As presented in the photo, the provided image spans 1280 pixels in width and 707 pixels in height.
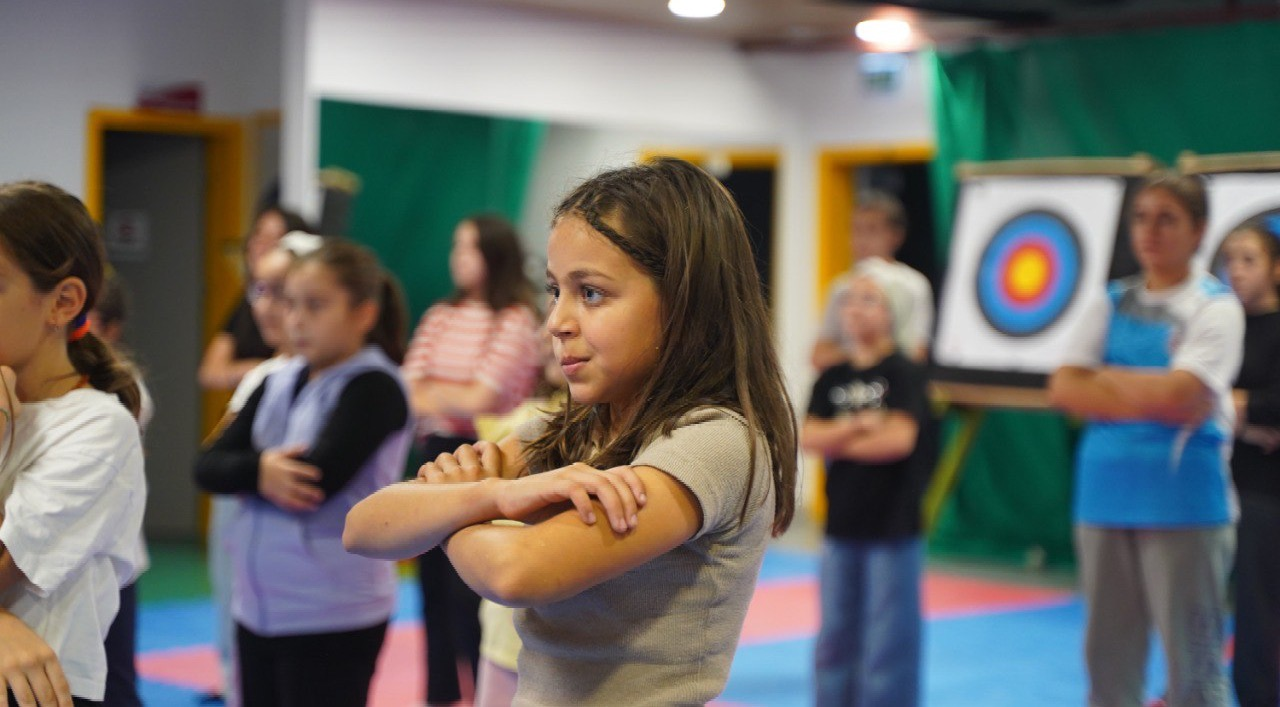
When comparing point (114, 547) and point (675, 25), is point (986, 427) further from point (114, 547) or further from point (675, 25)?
point (114, 547)

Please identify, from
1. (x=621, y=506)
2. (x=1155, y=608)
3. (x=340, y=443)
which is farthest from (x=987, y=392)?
(x=621, y=506)

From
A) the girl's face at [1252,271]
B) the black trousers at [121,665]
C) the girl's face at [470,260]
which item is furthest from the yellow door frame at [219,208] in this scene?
the girl's face at [1252,271]

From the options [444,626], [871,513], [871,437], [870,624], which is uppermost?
[871,437]

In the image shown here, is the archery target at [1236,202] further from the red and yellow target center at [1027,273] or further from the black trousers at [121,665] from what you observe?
the black trousers at [121,665]

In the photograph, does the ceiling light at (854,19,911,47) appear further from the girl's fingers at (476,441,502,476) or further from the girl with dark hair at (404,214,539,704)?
the girl's fingers at (476,441,502,476)

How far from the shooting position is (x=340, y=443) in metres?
3.10

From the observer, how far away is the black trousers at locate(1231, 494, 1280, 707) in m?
3.76

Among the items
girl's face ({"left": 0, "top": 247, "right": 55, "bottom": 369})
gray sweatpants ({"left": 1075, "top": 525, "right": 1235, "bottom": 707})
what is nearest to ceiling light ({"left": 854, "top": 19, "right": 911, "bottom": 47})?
gray sweatpants ({"left": 1075, "top": 525, "right": 1235, "bottom": 707})

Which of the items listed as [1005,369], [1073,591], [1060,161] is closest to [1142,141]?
[1060,161]

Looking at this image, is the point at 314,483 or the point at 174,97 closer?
the point at 314,483

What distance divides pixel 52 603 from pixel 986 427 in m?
7.06

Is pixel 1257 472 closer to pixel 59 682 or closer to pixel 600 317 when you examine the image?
pixel 600 317

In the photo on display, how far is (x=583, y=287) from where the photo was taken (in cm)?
165

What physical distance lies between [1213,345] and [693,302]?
232 cm
